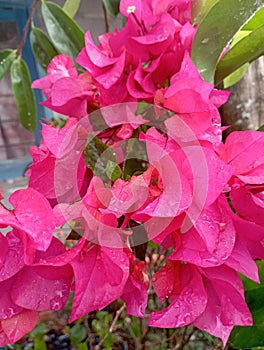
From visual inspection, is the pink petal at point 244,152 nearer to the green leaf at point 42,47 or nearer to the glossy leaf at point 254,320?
the glossy leaf at point 254,320

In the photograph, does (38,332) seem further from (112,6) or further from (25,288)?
(25,288)

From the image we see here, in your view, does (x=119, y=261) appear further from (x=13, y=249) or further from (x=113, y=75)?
(x=113, y=75)

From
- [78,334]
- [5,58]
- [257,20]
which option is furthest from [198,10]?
[78,334]

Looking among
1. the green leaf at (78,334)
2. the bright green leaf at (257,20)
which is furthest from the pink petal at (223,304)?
the green leaf at (78,334)

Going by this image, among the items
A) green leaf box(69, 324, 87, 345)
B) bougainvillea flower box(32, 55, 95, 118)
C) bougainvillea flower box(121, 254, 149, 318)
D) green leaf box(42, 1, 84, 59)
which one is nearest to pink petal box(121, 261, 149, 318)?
bougainvillea flower box(121, 254, 149, 318)

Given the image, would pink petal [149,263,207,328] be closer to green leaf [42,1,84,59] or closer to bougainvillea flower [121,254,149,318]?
bougainvillea flower [121,254,149,318]
